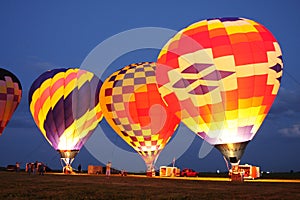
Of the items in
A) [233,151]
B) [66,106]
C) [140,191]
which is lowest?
[140,191]

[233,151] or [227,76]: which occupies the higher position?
[227,76]

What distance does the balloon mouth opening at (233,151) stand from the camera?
1831cm

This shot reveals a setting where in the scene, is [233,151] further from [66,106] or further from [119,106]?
[66,106]

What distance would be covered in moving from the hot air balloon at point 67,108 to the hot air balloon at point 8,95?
5.00 feet

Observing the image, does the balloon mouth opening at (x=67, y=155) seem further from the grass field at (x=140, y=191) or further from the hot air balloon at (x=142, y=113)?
the grass field at (x=140, y=191)

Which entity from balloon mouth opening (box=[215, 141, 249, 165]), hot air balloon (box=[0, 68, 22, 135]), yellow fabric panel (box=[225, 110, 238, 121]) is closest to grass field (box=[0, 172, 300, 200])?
balloon mouth opening (box=[215, 141, 249, 165])

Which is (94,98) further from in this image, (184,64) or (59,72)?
(184,64)

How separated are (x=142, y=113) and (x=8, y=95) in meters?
11.0

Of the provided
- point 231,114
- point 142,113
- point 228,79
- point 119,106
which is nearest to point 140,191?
point 231,114

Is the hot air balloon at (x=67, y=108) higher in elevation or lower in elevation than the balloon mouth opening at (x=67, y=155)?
higher

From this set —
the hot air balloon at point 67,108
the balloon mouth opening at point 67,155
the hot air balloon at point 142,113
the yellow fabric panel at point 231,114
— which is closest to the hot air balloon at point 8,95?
the hot air balloon at point 67,108

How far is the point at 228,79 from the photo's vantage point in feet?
59.5

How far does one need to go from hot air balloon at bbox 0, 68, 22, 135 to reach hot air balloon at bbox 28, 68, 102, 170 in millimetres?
1525

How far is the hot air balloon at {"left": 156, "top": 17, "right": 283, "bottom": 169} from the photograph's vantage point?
59.5ft
